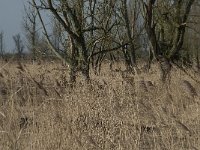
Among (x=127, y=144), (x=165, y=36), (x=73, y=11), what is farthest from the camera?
(x=165, y=36)

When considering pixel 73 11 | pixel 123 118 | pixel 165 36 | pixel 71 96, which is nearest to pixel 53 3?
pixel 73 11

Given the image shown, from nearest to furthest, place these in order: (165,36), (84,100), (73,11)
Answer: (84,100) → (73,11) → (165,36)

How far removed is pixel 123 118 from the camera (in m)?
5.46

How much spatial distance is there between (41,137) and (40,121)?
20.5 inches

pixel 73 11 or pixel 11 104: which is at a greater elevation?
pixel 73 11

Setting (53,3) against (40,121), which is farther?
(53,3)

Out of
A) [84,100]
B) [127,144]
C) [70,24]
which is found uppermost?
[70,24]

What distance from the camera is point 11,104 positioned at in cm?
530

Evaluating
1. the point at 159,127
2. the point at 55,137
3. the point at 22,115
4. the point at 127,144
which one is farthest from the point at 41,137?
the point at 159,127

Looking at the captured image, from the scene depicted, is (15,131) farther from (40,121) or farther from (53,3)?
(53,3)

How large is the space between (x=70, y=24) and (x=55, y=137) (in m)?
7.88

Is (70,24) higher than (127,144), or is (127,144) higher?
(70,24)

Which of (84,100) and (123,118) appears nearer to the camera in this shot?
(123,118)

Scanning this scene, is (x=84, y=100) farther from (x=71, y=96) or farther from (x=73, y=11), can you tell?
(x=73, y=11)
